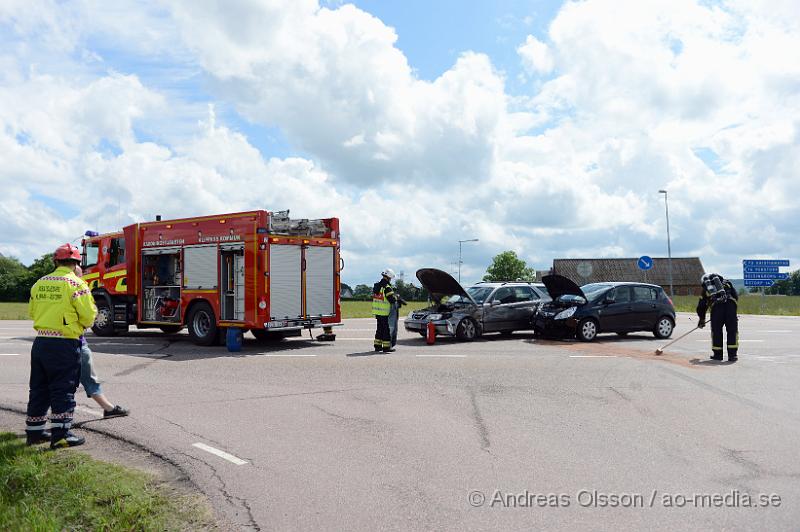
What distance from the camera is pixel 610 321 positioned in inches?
612

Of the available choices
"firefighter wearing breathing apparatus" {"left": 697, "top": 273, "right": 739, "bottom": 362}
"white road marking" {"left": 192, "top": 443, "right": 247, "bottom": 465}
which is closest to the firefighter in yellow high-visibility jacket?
"white road marking" {"left": 192, "top": 443, "right": 247, "bottom": 465}

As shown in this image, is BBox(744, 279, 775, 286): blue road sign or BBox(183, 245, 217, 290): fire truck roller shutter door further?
BBox(744, 279, 775, 286): blue road sign

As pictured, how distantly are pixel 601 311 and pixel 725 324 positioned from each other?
11.7 ft

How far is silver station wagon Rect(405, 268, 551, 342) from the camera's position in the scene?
15391 mm

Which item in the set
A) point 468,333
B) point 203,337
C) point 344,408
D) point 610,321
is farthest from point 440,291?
point 344,408

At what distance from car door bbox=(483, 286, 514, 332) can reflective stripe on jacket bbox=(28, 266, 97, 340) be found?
36.3 feet

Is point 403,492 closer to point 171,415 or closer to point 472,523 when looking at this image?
point 472,523

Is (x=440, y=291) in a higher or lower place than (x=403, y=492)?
higher

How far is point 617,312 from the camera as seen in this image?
616 inches

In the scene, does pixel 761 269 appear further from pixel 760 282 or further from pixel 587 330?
pixel 587 330

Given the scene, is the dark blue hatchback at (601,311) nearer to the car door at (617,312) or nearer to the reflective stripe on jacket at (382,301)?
the car door at (617,312)

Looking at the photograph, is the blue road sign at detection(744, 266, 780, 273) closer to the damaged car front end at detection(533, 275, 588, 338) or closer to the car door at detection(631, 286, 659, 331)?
the car door at detection(631, 286, 659, 331)

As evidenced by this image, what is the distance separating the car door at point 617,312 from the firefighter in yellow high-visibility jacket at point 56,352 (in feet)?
40.0

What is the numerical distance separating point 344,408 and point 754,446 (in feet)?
13.8
